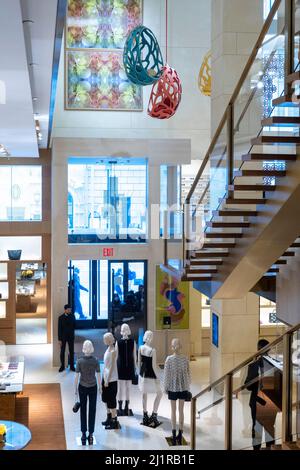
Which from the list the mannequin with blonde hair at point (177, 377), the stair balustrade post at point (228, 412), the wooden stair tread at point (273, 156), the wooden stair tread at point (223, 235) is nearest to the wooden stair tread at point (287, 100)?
the wooden stair tread at point (273, 156)

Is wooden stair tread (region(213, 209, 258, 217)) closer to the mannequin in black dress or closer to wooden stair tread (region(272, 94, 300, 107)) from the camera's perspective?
wooden stair tread (region(272, 94, 300, 107))

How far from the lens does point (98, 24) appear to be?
573 inches

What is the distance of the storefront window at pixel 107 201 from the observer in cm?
1437

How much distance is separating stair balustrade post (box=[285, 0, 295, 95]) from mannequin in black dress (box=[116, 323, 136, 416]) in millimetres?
5929

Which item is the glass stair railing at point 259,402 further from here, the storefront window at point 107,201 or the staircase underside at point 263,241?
the storefront window at point 107,201

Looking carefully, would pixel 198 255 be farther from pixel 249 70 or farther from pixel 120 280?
pixel 120 280

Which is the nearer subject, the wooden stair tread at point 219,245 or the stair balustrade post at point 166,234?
the wooden stair tread at point 219,245

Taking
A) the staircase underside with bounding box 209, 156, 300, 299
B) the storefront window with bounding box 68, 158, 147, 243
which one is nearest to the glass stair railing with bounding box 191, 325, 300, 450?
the staircase underside with bounding box 209, 156, 300, 299

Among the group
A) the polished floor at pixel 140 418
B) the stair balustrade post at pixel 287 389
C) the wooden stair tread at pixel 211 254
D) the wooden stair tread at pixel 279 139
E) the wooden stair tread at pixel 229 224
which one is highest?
the wooden stair tread at pixel 279 139

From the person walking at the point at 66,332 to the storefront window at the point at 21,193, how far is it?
311 cm

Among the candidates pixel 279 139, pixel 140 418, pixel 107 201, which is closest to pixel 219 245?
pixel 279 139

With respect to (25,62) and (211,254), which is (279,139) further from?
(211,254)

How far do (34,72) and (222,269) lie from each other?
10.4ft

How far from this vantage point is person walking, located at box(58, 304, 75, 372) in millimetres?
13523
